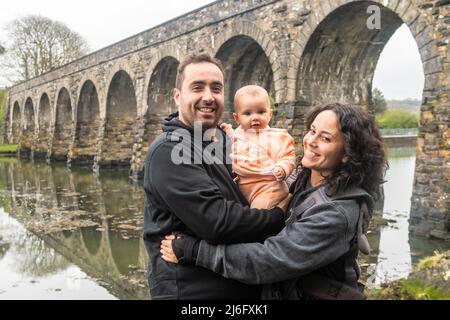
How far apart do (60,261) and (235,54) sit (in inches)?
340

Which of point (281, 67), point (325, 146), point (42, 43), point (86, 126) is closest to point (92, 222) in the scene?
point (281, 67)

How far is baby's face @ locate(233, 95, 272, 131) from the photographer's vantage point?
2541 mm

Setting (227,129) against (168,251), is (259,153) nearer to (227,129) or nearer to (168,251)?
(227,129)

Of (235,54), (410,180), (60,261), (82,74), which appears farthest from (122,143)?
(60,261)

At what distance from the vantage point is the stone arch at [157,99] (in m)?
17.0

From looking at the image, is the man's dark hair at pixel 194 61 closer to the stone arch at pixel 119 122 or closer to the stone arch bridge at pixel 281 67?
the stone arch bridge at pixel 281 67

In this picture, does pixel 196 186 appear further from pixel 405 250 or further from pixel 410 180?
pixel 410 180

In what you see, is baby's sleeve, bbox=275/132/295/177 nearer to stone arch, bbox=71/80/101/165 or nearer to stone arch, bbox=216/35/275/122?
stone arch, bbox=216/35/275/122

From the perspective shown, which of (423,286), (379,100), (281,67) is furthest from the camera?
(379,100)

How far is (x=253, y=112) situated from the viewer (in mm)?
2557

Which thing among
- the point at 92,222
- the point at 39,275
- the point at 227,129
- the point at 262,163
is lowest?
the point at 39,275

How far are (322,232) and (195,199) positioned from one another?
523mm

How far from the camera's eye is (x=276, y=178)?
2182 mm
